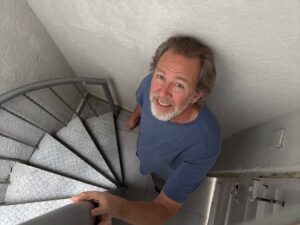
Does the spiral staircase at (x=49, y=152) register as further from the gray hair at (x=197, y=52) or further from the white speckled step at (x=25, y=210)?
the gray hair at (x=197, y=52)

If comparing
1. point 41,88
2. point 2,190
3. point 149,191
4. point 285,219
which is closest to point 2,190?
point 2,190

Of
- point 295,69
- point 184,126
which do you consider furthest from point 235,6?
point 184,126

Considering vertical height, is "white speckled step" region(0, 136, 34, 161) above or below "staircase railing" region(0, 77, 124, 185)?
below

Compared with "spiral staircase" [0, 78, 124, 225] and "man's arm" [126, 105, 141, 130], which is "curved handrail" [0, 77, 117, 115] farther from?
"man's arm" [126, 105, 141, 130]

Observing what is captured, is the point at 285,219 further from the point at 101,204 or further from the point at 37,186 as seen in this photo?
the point at 37,186

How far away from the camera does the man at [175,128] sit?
3.54 feet

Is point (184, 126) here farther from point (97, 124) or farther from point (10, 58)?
point (97, 124)

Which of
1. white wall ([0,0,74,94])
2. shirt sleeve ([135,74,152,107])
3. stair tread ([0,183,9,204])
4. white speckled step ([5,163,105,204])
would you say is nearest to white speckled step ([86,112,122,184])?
white speckled step ([5,163,105,204])

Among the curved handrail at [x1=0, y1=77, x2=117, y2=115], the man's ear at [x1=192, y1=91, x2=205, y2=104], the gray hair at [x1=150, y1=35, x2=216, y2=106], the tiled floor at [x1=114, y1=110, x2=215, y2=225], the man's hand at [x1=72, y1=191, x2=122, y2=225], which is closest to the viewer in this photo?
the man's hand at [x1=72, y1=191, x2=122, y2=225]

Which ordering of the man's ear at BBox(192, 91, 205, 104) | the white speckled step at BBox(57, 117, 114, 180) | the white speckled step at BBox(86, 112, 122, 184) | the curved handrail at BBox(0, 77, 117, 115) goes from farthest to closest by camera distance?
the white speckled step at BBox(86, 112, 122, 184) < the white speckled step at BBox(57, 117, 114, 180) < the curved handrail at BBox(0, 77, 117, 115) < the man's ear at BBox(192, 91, 205, 104)

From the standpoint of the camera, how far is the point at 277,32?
2.94 feet

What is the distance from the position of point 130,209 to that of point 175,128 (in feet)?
1.38

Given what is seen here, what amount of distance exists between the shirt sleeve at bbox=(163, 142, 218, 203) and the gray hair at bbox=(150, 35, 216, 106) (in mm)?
311

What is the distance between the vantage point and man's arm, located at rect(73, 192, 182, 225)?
0.84 m
